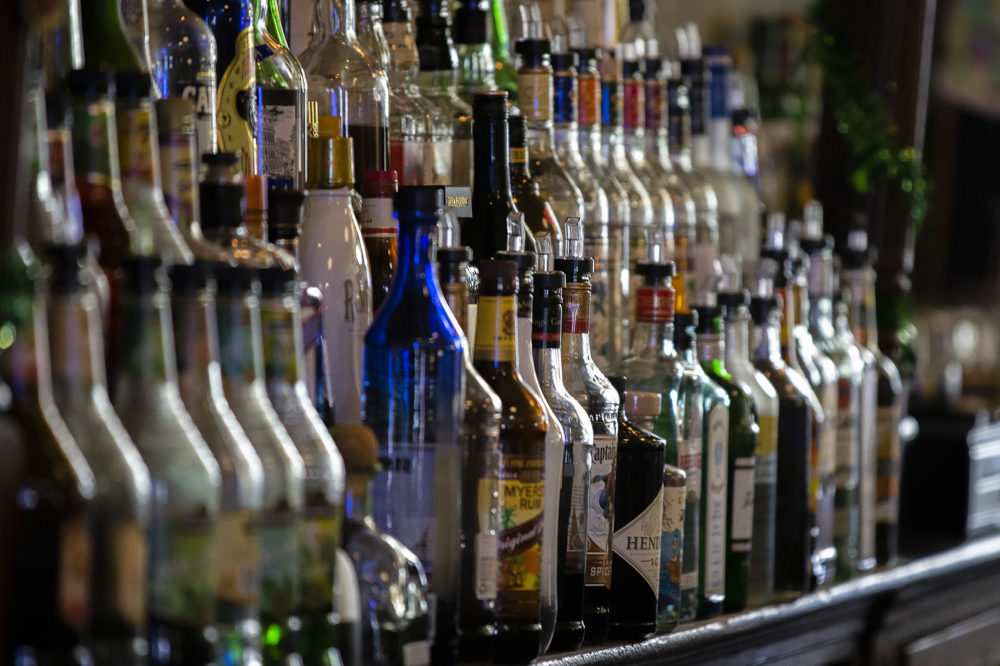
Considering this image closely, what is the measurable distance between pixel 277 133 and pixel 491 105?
0.23m

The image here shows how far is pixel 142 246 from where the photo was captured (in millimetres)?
888

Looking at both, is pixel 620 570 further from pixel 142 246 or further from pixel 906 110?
pixel 906 110

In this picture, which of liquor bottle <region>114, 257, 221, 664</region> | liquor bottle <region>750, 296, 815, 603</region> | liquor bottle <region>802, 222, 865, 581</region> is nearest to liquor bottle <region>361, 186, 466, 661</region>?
liquor bottle <region>114, 257, 221, 664</region>

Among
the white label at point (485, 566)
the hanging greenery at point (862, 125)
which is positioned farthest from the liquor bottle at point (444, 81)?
the hanging greenery at point (862, 125)

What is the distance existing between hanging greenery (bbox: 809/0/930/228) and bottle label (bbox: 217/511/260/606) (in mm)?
1749

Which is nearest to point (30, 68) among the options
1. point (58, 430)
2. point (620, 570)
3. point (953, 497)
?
point (58, 430)

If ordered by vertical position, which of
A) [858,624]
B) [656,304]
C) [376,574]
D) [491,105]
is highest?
[491,105]

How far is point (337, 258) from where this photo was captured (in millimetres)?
1147

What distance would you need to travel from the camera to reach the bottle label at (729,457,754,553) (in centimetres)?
164

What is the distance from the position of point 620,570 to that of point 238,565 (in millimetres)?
631

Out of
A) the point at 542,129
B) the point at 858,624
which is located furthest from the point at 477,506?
the point at 858,624

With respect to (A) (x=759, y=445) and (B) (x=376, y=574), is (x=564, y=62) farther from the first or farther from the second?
(B) (x=376, y=574)

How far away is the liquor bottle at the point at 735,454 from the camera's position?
1.64m

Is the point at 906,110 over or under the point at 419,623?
over
